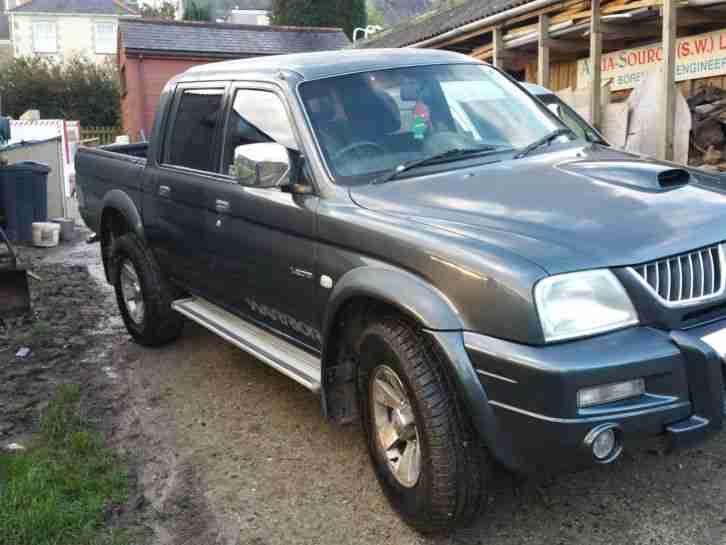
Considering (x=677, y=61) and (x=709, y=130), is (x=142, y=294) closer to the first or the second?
(x=709, y=130)

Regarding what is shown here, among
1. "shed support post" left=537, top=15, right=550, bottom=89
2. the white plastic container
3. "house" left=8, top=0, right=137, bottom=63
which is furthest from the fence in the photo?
"shed support post" left=537, top=15, right=550, bottom=89

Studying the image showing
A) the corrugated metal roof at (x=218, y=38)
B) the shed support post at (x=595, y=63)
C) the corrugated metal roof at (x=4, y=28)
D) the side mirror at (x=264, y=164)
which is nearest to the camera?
the side mirror at (x=264, y=164)

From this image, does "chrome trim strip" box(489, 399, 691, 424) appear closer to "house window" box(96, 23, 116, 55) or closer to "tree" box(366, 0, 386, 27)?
"tree" box(366, 0, 386, 27)

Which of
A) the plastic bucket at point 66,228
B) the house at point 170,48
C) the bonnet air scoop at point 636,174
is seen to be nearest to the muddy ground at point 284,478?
the bonnet air scoop at point 636,174

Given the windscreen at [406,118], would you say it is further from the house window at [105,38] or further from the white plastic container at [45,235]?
the house window at [105,38]

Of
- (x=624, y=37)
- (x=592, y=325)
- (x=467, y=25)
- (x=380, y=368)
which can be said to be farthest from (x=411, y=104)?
(x=467, y=25)

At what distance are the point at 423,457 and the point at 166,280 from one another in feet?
10.2

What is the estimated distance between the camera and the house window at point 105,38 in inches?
2285

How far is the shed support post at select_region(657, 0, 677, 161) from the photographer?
32.5 ft

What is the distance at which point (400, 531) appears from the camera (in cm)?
346

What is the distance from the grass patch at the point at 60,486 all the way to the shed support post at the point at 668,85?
8.12 metres

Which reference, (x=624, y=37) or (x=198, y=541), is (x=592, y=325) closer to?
(x=198, y=541)

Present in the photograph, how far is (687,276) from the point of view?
301 cm

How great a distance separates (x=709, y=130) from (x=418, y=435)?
9667mm
